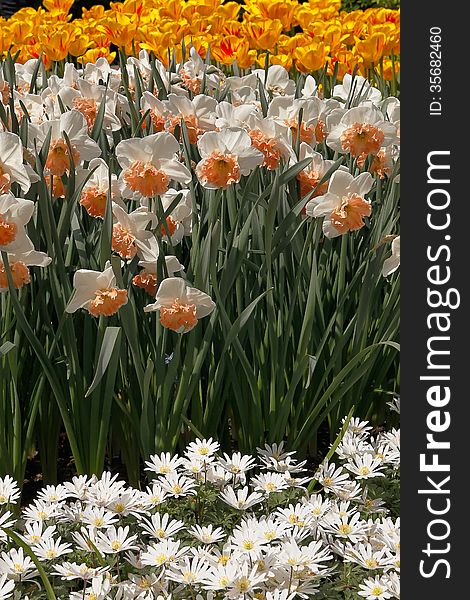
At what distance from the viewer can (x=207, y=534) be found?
156 cm

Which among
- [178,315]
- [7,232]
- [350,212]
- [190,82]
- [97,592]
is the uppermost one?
[190,82]

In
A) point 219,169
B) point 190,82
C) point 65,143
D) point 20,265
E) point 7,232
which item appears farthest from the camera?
point 190,82

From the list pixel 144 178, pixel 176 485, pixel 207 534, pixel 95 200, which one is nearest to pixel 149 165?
pixel 144 178

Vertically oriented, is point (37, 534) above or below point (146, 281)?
below

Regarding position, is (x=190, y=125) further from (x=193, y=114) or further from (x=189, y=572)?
(x=189, y=572)

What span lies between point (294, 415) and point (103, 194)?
2.20ft

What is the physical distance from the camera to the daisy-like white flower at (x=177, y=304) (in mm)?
1687

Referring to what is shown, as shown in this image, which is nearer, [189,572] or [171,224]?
[189,572]

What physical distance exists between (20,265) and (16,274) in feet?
0.06

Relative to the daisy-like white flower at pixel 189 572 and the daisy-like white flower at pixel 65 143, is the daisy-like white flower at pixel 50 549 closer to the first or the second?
the daisy-like white flower at pixel 189 572

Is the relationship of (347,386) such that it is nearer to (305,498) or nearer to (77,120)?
(305,498)

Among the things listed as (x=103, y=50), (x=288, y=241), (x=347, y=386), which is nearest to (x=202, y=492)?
(x=347, y=386)

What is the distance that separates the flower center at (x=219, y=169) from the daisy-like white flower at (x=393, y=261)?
0.39m

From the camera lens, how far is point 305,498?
170cm
